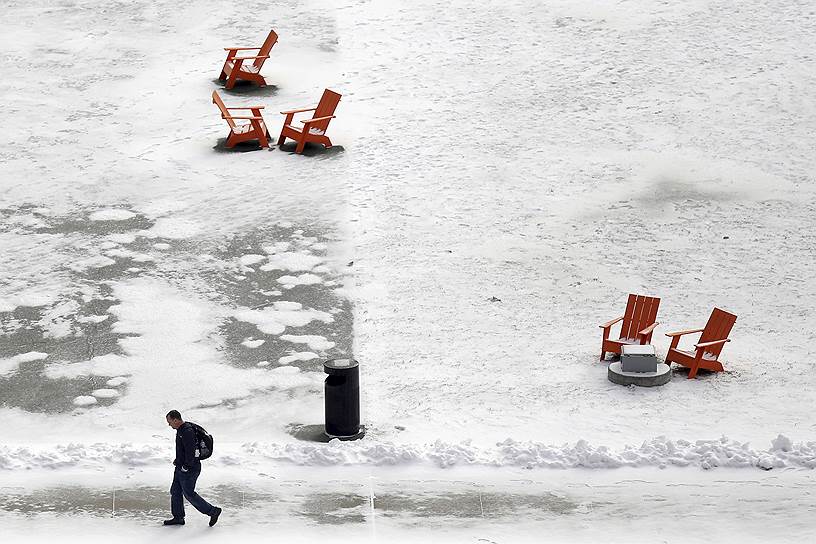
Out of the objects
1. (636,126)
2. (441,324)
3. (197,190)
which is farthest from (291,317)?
(636,126)

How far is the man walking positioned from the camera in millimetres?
9672

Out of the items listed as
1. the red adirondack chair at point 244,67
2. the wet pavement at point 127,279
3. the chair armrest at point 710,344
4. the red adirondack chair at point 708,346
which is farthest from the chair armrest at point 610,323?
the red adirondack chair at point 244,67

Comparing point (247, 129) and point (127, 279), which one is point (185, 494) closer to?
point (127, 279)

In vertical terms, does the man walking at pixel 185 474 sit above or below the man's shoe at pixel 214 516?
above

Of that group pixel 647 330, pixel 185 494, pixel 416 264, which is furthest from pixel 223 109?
pixel 185 494

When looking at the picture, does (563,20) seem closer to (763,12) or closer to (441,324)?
(763,12)

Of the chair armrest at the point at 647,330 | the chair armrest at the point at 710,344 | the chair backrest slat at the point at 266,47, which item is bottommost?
the chair armrest at the point at 647,330

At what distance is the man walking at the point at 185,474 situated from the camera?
381 inches

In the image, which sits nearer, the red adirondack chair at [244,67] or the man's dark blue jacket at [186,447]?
the man's dark blue jacket at [186,447]

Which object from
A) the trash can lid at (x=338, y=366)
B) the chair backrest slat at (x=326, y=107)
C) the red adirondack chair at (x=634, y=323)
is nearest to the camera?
the trash can lid at (x=338, y=366)

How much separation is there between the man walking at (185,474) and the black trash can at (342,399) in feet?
6.61

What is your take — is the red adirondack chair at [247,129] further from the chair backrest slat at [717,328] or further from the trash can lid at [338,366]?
the chair backrest slat at [717,328]

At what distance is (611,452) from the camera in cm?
1147

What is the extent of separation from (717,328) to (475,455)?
12.4 ft
